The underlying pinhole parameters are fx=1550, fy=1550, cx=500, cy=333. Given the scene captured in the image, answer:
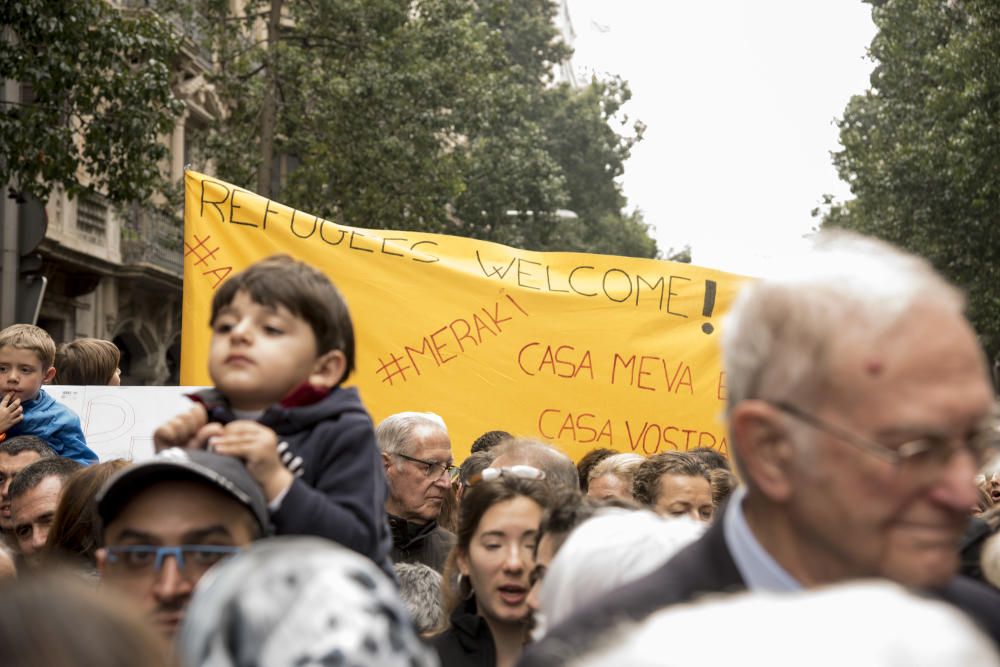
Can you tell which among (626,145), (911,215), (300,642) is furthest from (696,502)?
(626,145)

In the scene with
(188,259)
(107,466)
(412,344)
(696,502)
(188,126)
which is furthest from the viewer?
(188,126)

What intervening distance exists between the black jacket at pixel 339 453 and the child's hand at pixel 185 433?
148 millimetres

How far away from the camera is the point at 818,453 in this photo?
193cm

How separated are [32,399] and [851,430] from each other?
4.94 m

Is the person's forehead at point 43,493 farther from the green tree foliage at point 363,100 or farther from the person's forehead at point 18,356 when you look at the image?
the green tree foliage at point 363,100

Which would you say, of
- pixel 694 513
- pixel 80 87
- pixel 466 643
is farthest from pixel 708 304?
pixel 80 87

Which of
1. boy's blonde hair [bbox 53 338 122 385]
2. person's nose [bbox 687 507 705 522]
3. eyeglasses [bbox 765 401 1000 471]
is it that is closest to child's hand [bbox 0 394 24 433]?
boy's blonde hair [bbox 53 338 122 385]

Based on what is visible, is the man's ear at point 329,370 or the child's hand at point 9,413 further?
the child's hand at point 9,413

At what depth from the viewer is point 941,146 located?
23.3 metres

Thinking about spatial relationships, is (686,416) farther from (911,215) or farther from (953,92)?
(911,215)

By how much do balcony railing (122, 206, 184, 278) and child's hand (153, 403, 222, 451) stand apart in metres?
24.0

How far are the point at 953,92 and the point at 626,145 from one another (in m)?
24.5

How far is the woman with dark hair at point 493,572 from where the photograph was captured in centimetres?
421

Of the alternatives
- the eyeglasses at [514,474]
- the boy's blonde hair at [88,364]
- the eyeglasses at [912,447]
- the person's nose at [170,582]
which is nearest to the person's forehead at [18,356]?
the boy's blonde hair at [88,364]
